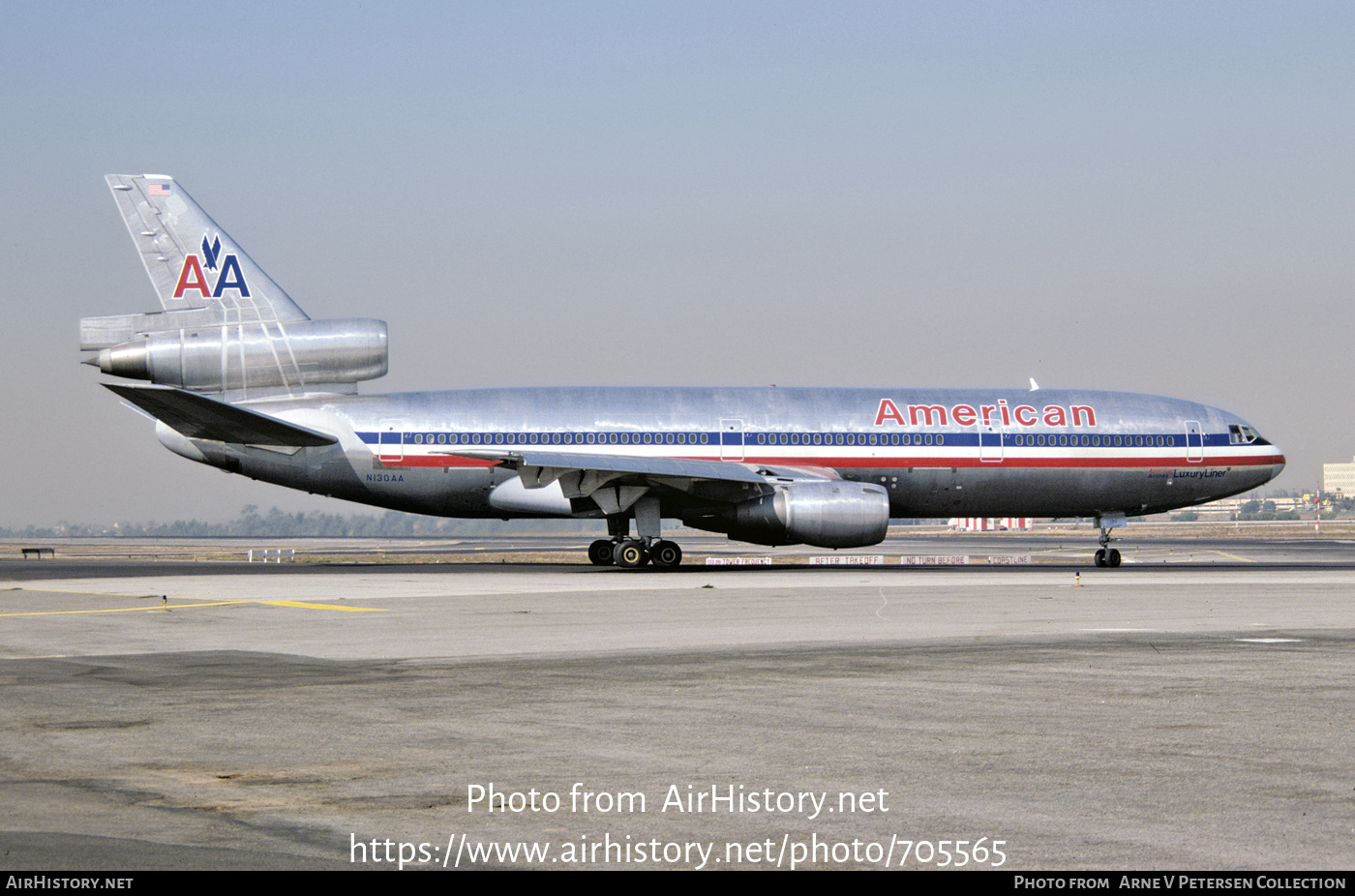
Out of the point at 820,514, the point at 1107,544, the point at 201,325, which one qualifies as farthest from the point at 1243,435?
the point at 201,325

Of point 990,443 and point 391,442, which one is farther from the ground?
point 391,442

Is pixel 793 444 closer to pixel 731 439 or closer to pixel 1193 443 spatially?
pixel 731 439

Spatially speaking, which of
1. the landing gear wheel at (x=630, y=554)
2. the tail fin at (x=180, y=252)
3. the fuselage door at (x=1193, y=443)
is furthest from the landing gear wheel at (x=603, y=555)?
the fuselage door at (x=1193, y=443)

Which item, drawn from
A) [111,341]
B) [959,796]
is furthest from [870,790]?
[111,341]

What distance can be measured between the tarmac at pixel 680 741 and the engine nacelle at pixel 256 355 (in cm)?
1441

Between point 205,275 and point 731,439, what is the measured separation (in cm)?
1403

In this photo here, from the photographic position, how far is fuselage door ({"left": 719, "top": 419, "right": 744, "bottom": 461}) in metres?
31.7

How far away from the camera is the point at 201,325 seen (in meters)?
31.6

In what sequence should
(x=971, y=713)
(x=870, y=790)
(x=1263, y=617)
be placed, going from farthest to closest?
(x=1263, y=617), (x=971, y=713), (x=870, y=790)

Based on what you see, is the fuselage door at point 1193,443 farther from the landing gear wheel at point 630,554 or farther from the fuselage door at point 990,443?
the landing gear wheel at point 630,554

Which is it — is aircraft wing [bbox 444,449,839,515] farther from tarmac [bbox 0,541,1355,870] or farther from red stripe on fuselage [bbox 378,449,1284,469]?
tarmac [bbox 0,541,1355,870]
